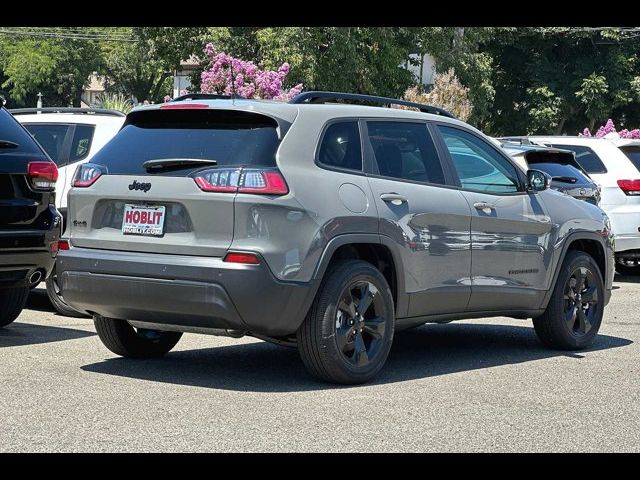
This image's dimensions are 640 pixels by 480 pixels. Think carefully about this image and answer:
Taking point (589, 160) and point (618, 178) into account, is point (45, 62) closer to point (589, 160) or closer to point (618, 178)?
point (589, 160)

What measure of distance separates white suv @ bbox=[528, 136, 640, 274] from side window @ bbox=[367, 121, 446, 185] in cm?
765

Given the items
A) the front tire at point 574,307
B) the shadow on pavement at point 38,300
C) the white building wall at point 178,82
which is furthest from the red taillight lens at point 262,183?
the white building wall at point 178,82

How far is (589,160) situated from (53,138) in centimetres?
701

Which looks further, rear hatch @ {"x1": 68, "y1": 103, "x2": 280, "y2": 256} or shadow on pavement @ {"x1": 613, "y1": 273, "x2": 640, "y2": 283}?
shadow on pavement @ {"x1": 613, "y1": 273, "x2": 640, "y2": 283}

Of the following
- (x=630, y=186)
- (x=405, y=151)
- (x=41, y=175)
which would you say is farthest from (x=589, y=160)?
(x=41, y=175)

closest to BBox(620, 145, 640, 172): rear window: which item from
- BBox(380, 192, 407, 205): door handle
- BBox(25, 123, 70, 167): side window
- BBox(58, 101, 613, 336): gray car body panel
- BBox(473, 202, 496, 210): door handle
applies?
BBox(25, 123, 70, 167): side window

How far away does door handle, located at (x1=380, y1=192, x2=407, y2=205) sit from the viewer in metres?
8.12

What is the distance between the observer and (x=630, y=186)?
633 inches

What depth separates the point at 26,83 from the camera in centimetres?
7100

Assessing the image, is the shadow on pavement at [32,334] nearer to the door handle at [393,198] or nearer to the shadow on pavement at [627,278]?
the door handle at [393,198]

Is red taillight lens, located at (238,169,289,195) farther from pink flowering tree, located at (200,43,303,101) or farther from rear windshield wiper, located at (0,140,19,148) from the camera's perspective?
pink flowering tree, located at (200,43,303,101)

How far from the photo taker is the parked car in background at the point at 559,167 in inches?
574

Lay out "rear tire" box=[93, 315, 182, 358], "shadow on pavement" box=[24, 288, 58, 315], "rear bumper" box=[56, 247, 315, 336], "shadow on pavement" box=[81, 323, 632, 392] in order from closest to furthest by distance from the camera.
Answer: "rear bumper" box=[56, 247, 315, 336], "shadow on pavement" box=[81, 323, 632, 392], "rear tire" box=[93, 315, 182, 358], "shadow on pavement" box=[24, 288, 58, 315]
